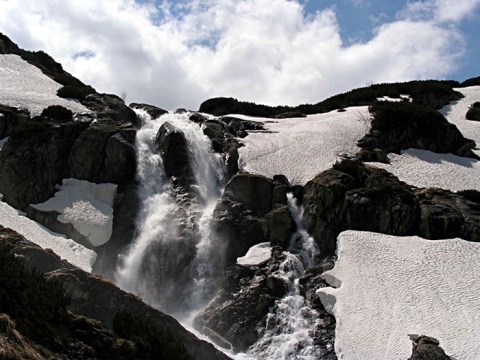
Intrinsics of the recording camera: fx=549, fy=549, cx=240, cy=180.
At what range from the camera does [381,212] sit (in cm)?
3117

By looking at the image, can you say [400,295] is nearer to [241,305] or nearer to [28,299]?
[241,305]

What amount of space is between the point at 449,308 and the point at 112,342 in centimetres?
1601

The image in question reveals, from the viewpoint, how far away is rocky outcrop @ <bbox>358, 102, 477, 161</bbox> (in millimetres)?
42469

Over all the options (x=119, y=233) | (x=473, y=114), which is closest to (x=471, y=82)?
(x=473, y=114)

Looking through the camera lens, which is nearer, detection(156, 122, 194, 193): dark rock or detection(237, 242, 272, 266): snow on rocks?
detection(237, 242, 272, 266): snow on rocks

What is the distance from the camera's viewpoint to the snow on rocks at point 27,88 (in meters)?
40.1

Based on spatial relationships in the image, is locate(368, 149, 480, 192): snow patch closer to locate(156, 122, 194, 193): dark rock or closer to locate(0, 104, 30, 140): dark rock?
locate(156, 122, 194, 193): dark rock

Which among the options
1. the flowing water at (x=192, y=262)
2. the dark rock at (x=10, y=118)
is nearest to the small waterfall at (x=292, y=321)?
the flowing water at (x=192, y=262)

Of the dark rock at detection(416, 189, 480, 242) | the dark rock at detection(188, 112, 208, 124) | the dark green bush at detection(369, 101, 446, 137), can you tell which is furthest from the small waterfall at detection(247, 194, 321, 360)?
the dark green bush at detection(369, 101, 446, 137)

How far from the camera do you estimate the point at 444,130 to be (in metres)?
43.9

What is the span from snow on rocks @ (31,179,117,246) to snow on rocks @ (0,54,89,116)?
8.00 metres

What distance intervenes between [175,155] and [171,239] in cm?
773

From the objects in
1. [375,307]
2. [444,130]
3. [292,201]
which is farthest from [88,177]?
[444,130]

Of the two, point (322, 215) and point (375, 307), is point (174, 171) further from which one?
point (375, 307)
